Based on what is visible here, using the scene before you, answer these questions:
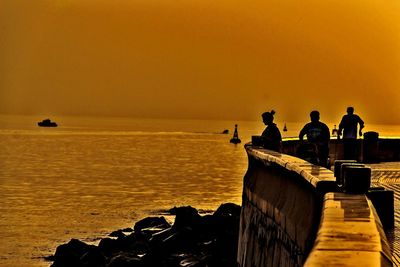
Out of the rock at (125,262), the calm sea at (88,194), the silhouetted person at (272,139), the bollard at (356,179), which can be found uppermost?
the silhouetted person at (272,139)

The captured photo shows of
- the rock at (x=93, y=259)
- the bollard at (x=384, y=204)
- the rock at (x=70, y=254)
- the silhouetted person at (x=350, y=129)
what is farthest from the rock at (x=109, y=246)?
the bollard at (x=384, y=204)

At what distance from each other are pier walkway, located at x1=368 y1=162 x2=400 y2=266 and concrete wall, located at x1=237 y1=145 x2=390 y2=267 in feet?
3.64

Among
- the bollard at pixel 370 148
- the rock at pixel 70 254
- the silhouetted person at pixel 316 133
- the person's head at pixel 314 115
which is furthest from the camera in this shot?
the bollard at pixel 370 148

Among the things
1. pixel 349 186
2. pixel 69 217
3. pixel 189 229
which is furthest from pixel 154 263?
pixel 69 217

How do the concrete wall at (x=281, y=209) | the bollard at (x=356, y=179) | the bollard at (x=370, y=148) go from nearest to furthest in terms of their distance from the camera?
the bollard at (x=356, y=179), the concrete wall at (x=281, y=209), the bollard at (x=370, y=148)

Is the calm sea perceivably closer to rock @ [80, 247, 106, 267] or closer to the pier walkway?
rock @ [80, 247, 106, 267]

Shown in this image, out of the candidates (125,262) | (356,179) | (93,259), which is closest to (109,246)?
(93,259)

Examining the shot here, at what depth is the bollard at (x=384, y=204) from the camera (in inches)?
513

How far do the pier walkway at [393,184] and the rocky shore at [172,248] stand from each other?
4.13m

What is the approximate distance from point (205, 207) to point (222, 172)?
4120cm

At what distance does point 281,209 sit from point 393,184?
802 centimetres

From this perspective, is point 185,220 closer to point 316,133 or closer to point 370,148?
point 370,148

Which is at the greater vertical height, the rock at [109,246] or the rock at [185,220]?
the rock at [185,220]

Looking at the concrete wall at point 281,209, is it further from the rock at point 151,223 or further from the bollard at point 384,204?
the rock at point 151,223
